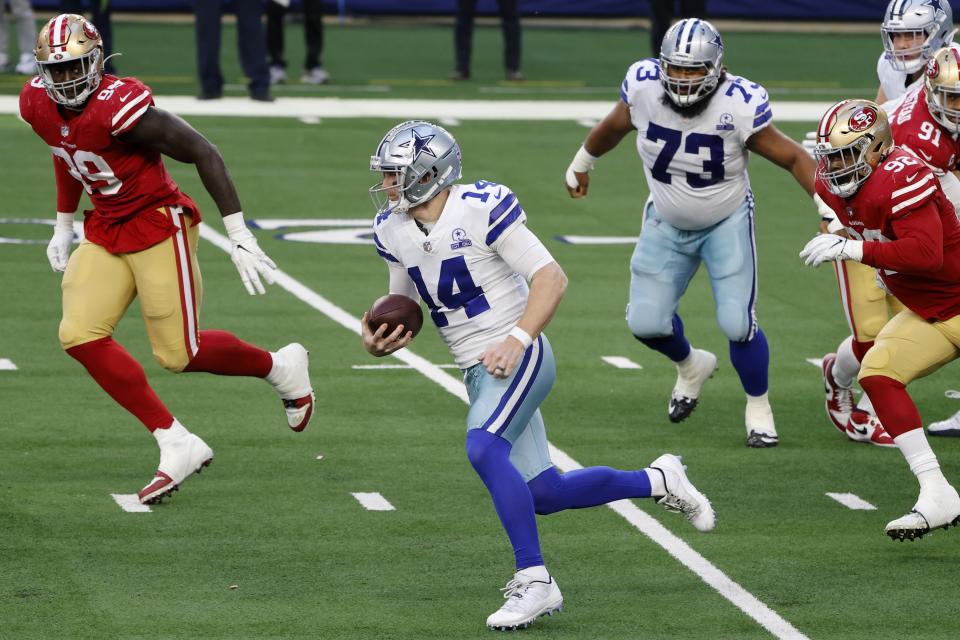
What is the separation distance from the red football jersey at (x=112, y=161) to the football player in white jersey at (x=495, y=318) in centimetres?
128

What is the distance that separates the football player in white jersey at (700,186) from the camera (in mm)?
7098

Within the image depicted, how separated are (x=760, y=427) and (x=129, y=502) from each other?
2.61 m

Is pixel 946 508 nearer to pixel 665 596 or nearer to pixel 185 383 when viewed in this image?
pixel 665 596

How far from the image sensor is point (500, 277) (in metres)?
5.40

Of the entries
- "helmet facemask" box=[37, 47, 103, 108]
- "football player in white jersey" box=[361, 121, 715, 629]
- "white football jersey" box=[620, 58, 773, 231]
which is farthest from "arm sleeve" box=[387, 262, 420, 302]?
"white football jersey" box=[620, 58, 773, 231]

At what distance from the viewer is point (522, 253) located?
5.27 meters

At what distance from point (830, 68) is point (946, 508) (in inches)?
639

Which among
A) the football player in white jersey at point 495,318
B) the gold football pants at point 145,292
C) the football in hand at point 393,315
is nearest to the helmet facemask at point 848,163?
the football player in white jersey at point 495,318

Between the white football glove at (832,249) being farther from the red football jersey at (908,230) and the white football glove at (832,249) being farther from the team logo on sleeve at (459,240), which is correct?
the team logo on sleeve at (459,240)

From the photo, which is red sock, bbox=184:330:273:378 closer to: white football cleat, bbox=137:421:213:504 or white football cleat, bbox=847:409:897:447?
white football cleat, bbox=137:421:213:504

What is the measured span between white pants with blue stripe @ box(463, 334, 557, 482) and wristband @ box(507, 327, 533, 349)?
0.11 metres

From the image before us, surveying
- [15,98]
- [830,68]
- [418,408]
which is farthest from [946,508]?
[830,68]

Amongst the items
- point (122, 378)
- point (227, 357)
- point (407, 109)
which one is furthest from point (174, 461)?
point (407, 109)

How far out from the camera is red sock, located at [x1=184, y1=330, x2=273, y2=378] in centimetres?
664
